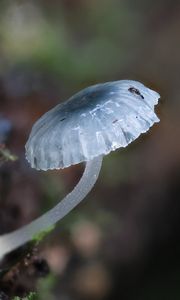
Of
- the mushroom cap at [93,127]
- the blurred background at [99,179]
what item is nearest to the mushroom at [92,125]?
the mushroom cap at [93,127]

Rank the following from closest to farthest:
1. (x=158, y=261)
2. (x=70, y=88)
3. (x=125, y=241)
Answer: (x=158, y=261)
(x=125, y=241)
(x=70, y=88)

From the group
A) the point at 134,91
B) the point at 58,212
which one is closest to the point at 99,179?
→ the point at 58,212

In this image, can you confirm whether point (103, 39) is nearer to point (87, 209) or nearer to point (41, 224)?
point (87, 209)

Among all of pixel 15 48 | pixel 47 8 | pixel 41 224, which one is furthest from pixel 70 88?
pixel 41 224

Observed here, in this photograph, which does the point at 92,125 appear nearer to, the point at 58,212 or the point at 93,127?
the point at 93,127

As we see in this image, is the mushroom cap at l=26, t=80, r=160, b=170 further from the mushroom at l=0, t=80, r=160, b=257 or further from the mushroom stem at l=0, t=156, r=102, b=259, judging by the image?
the mushroom stem at l=0, t=156, r=102, b=259

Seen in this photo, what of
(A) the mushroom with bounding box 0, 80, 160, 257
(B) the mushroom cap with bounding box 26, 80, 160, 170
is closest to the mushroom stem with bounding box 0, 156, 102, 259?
(A) the mushroom with bounding box 0, 80, 160, 257

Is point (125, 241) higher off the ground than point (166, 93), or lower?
lower
